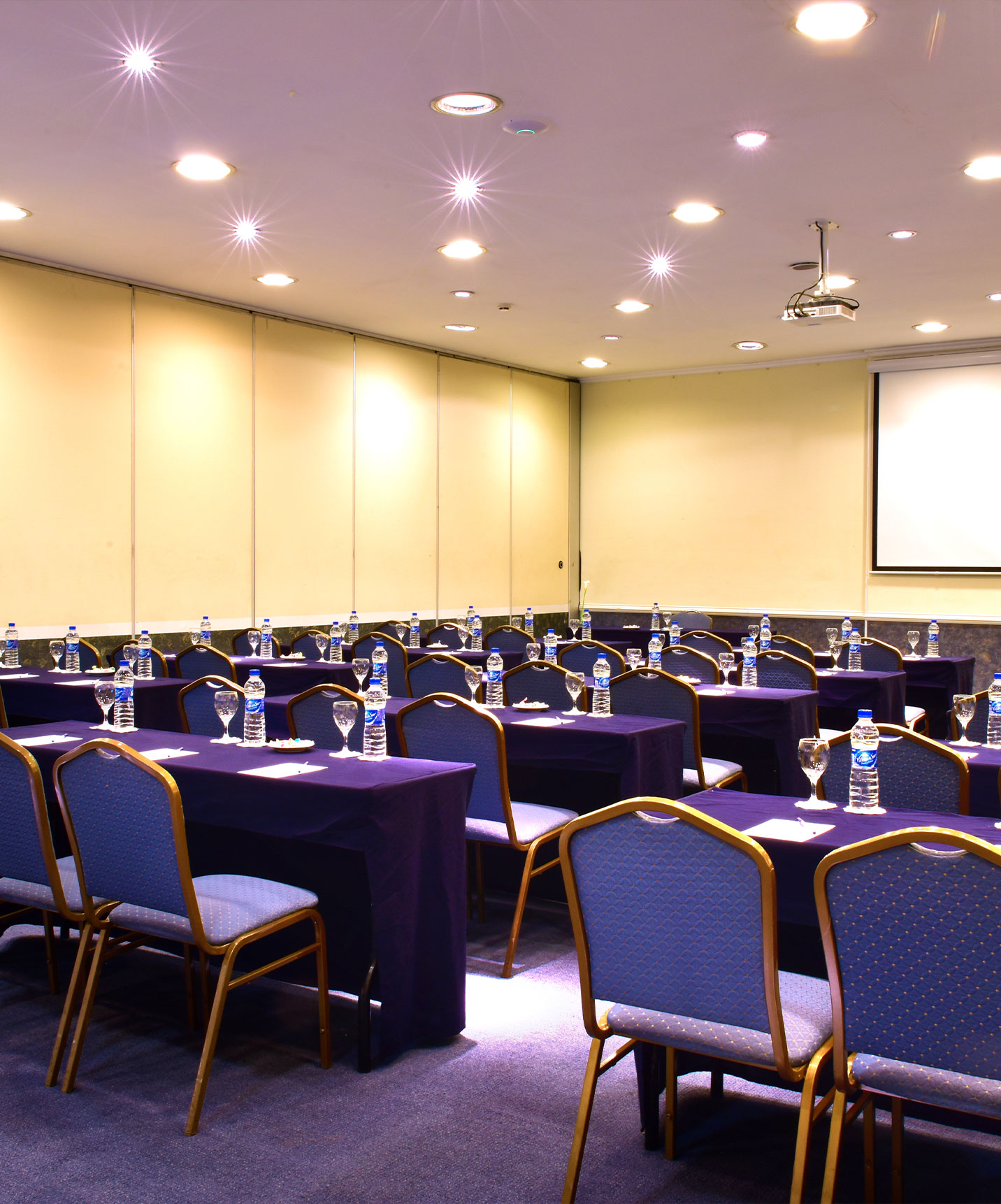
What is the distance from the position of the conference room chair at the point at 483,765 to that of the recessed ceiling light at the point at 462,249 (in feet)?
13.0

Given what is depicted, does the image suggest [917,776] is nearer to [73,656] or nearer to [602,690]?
[602,690]

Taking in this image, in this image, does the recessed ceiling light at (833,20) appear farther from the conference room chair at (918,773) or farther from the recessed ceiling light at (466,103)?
the conference room chair at (918,773)

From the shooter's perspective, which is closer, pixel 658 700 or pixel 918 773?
pixel 918 773

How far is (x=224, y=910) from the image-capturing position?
124 inches

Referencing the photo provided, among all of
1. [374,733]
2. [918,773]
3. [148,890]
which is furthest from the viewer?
[374,733]

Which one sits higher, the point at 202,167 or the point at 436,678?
the point at 202,167

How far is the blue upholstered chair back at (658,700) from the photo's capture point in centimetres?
524

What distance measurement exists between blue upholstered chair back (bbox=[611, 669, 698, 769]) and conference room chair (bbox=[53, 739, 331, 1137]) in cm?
236

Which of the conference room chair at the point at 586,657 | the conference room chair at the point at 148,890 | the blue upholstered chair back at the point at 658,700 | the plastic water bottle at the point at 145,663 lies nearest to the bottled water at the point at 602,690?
the blue upholstered chair back at the point at 658,700

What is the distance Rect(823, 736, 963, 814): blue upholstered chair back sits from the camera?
3.46 m

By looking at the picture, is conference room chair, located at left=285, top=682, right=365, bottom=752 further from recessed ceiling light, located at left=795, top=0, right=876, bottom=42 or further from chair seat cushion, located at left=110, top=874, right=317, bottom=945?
recessed ceiling light, located at left=795, top=0, right=876, bottom=42

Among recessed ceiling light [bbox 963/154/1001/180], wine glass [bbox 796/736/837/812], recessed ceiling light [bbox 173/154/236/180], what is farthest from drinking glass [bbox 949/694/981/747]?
recessed ceiling light [bbox 173/154/236/180]

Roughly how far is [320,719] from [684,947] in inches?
95.9

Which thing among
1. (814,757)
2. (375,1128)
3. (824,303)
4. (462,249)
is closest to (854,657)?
(824,303)
